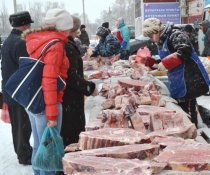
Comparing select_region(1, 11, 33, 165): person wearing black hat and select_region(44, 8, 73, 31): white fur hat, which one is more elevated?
select_region(44, 8, 73, 31): white fur hat

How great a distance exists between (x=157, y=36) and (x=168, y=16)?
449 inches

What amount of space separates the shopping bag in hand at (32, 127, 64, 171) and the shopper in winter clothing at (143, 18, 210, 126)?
5.70ft

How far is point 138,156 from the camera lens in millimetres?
2014

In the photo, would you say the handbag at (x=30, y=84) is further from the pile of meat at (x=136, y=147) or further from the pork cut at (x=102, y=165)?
the pork cut at (x=102, y=165)

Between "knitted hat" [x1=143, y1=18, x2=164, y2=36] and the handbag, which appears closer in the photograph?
the handbag

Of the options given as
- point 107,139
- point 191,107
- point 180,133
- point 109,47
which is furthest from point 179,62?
point 109,47

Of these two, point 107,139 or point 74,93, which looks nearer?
point 107,139

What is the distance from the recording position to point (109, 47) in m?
6.56

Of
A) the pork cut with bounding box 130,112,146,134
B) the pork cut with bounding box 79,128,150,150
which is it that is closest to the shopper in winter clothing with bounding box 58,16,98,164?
the pork cut with bounding box 130,112,146,134

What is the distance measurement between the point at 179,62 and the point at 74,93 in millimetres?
1351

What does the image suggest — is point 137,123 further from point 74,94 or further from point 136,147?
point 74,94

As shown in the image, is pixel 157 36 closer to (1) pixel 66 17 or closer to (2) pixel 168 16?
(1) pixel 66 17

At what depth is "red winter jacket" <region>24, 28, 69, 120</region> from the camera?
2488 mm

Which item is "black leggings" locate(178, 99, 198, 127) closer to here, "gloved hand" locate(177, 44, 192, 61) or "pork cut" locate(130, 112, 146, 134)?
"gloved hand" locate(177, 44, 192, 61)
